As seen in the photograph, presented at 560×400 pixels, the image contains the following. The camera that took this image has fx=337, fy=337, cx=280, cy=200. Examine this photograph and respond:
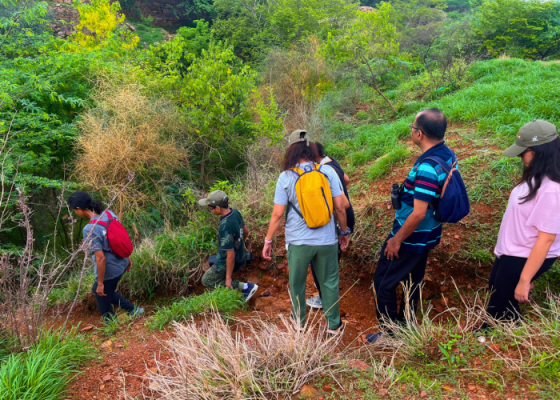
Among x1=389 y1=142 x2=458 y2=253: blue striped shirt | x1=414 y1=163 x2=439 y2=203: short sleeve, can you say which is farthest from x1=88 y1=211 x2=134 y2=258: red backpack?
x1=414 y1=163 x2=439 y2=203: short sleeve

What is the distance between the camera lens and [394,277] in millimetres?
2611

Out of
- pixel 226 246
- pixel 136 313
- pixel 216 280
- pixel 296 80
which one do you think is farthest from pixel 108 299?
pixel 296 80

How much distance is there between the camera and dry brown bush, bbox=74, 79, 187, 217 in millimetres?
6047

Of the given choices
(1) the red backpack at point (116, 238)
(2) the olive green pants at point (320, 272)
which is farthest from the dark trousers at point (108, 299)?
(2) the olive green pants at point (320, 272)

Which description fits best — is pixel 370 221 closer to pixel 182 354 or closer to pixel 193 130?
pixel 182 354

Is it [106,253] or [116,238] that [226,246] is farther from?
[106,253]

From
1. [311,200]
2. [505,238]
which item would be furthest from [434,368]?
[311,200]

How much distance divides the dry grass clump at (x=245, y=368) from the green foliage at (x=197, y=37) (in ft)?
68.8

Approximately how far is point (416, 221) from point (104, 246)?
292 centimetres

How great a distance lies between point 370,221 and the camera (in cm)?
441

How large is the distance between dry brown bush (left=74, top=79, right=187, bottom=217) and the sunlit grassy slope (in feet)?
11.6

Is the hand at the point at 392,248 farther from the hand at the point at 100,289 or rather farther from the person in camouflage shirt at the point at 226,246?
the hand at the point at 100,289

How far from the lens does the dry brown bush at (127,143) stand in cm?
605

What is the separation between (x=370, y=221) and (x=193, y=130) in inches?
189
